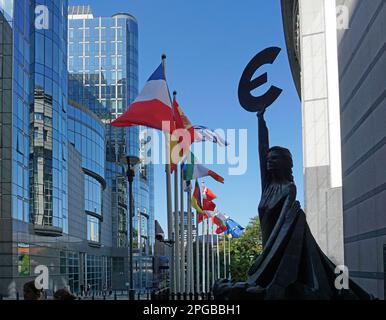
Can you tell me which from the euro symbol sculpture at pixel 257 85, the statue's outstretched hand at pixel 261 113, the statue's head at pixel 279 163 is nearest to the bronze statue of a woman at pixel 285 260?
the statue's head at pixel 279 163

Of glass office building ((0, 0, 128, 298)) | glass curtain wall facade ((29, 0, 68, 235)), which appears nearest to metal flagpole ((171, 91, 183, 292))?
glass office building ((0, 0, 128, 298))

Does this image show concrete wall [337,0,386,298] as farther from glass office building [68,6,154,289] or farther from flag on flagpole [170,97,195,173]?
glass office building [68,6,154,289]

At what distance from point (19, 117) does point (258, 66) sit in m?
31.4

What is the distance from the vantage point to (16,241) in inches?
1667

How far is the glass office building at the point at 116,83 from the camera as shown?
97062mm

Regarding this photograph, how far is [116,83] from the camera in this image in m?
101

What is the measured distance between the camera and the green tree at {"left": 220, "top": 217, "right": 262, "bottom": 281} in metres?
61.2

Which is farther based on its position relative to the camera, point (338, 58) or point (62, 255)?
point (62, 255)

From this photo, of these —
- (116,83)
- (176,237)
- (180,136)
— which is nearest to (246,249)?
(176,237)

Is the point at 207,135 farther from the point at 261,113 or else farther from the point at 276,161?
the point at 276,161

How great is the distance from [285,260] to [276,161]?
96.3 inches

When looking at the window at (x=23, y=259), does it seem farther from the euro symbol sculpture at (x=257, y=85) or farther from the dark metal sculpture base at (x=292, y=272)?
the dark metal sculpture base at (x=292, y=272)
